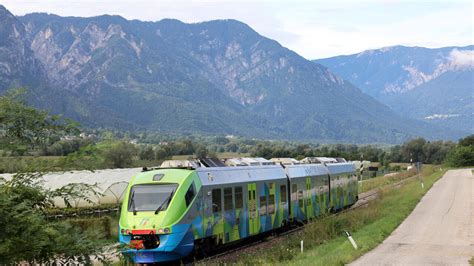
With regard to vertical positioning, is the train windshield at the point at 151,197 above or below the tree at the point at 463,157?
above

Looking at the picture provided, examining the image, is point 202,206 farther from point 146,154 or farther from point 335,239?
point 146,154

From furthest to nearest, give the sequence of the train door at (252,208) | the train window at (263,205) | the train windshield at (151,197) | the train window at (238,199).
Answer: the train window at (263,205), the train door at (252,208), the train window at (238,199), the train windshield at (151,197)

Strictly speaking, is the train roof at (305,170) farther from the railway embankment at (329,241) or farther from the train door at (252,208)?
the train door at (252,208)

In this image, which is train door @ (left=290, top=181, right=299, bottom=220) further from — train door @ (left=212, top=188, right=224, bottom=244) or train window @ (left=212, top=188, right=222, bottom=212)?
train window @ (left=212, top=188, right=222, bottom=212)

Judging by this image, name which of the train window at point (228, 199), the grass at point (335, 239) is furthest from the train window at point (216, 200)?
the grass at point (335, 239)

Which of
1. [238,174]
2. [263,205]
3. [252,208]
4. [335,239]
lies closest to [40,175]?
[238,174]

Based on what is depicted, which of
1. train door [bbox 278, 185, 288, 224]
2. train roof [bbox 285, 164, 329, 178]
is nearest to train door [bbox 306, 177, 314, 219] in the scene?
train roof [bbox 285, 164, 329, 178]

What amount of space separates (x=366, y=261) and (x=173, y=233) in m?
5.62

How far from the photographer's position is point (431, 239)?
971 inches

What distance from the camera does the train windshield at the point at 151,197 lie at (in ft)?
64.1

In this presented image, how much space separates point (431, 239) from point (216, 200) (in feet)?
28.1

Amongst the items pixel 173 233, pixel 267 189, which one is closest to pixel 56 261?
pixel 173 233

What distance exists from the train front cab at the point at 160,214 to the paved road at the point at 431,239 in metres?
5.22

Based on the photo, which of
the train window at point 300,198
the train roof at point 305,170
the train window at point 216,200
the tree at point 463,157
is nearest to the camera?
the train window at point 216,200
